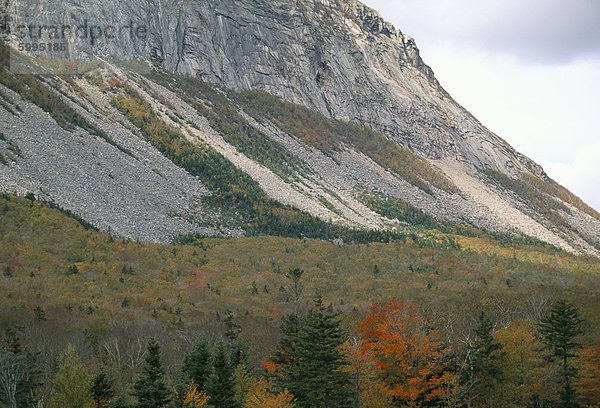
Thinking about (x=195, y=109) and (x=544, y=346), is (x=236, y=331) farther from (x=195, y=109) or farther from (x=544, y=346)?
(x=195, y=109)

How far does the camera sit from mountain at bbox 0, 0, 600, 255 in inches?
2805

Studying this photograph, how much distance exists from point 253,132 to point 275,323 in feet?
231

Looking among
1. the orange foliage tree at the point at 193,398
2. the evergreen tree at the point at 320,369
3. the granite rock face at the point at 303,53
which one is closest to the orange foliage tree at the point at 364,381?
the evergreen tree at the point at 320,369

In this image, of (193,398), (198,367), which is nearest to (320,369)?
(193,398)

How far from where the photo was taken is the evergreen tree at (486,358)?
33.6 meters

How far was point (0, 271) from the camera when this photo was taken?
148ft

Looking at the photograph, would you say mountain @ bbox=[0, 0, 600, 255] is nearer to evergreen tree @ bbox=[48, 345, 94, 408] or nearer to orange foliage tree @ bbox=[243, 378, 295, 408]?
evergreen tree @ bbox=[48, 345, 94, 408]

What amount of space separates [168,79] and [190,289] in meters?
74.6

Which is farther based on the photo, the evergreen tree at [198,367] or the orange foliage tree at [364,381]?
the evergreen tree at [198,367]

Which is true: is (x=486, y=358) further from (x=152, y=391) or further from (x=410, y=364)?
(x=152, y=391)

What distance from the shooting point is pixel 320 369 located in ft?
96.4

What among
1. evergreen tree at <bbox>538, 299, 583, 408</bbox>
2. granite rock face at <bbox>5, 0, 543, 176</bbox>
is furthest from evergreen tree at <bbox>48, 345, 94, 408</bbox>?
granite rock face at <bbox>5, 0, 543, 176</bbox>

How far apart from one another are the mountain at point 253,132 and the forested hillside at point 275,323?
9365mm

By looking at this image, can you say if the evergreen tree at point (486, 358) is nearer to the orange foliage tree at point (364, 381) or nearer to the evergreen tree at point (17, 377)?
the orange foliage tree at point (364, 381)
